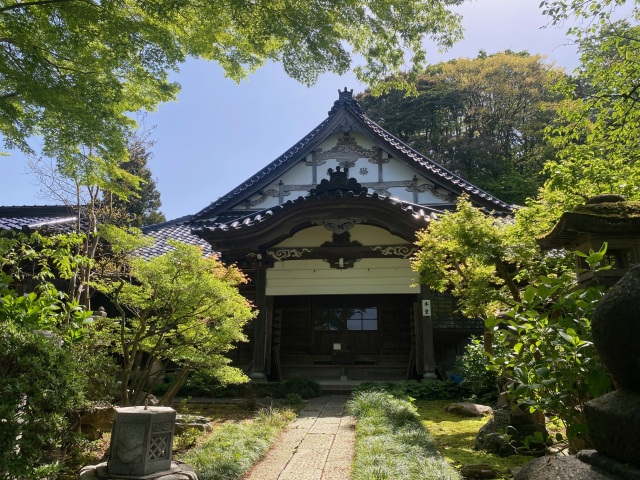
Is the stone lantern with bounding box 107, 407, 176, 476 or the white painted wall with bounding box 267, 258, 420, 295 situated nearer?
the stone lantern with bounding box 107, 407, 176, 476

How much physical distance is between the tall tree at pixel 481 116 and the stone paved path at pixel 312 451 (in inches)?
853

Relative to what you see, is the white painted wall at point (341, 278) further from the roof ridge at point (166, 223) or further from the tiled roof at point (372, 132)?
the roof ridge at point (166, 223)

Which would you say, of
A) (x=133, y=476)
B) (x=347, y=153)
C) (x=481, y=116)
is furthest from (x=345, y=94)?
(x=481, y=116)

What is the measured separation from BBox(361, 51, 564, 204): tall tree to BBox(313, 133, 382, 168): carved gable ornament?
14.4 m

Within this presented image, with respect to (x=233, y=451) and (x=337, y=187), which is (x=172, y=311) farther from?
(x=337, y=187)

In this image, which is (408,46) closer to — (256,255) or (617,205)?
(617,205)

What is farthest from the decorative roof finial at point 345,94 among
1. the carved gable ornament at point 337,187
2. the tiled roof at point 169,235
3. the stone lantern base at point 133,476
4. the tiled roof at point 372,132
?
the stone lantern base at point 133,476

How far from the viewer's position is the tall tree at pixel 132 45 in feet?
12.3

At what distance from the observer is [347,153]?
1325 cm

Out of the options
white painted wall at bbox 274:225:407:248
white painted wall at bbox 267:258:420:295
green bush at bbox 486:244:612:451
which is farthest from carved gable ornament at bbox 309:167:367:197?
green bush at bbox 486:244:612:451

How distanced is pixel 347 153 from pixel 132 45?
963cm

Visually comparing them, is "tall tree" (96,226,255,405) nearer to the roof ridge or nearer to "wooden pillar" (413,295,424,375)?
"wooden pillar" (413,295,424,375)

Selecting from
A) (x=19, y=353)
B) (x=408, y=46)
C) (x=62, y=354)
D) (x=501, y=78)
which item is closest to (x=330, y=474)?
(x=62, y=354)

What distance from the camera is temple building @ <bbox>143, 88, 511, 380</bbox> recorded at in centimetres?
1010
